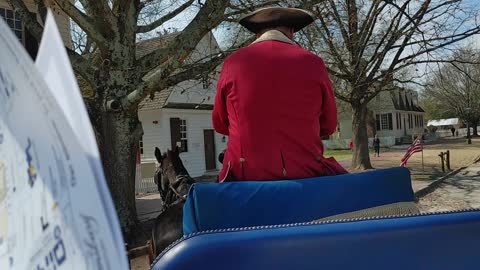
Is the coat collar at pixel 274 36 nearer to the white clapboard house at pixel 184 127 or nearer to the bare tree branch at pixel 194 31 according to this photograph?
the bare tree branch at pixel 194 31

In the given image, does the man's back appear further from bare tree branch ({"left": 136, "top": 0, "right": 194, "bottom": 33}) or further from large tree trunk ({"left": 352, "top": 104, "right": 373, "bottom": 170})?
large tree trunk ({"left": 352, "top": 104, "right": 373, "bottom": 170})

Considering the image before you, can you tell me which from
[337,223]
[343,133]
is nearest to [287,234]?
[337,223]

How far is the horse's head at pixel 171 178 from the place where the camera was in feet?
14.3

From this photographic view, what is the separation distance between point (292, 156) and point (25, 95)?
194 centimetres

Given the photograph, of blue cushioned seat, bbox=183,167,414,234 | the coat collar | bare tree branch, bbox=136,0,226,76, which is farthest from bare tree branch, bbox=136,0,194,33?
blue cushioned seat, bbox=183,167,414,234

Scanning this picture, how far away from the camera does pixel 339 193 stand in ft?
7.82

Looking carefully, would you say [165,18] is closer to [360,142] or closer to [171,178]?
[171,178]

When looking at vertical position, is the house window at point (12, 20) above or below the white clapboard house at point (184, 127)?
above

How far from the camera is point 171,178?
471 centimetres

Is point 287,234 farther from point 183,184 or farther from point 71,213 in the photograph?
point 183,184

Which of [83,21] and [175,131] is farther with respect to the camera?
Result: [175,131]

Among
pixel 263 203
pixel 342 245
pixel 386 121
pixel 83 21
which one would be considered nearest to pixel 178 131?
pixel 83 21

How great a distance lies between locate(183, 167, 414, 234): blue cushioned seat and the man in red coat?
29 cm

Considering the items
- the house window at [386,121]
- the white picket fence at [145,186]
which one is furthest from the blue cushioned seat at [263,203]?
the house window at [386,121]
